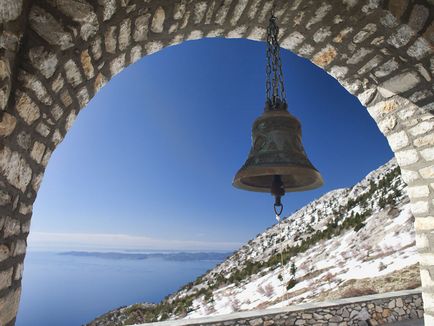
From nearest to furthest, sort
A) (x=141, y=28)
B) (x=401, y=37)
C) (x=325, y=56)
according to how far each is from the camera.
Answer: (x=141, y=28) → (x=401, y=37) → (x=325, y=56)

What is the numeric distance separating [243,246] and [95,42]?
29.0 meters

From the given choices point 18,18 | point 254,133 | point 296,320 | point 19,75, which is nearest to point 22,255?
point 19,75

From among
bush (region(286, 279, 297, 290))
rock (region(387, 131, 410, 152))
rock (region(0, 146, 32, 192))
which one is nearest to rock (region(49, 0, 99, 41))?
rock (region(0, 146, 32, 192))

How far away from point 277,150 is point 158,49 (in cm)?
138

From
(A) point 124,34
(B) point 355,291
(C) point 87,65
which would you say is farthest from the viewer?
(B) point 355,291

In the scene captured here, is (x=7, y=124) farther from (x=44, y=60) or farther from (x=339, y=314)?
(x=339, y=314)

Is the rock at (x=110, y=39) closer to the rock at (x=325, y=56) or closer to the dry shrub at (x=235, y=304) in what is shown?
the rock at (x=325, y=56)

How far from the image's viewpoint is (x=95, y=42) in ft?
6.85

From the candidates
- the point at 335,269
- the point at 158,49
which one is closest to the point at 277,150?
the point at 158,49

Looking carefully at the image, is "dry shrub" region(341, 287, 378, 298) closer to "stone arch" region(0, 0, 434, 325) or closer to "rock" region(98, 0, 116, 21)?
"stone arch" region(0, 0, 434, 325)

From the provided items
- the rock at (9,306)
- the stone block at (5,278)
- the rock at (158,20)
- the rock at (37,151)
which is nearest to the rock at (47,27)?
the rock at (37,151)

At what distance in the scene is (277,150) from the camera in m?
3.15

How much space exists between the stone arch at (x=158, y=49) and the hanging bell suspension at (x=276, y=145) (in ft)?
1.23

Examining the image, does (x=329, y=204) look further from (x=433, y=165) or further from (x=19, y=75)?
(x=19, y=75)
